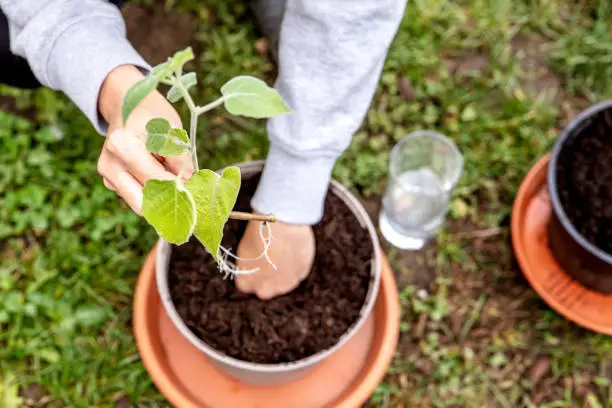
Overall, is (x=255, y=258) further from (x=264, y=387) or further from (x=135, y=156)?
(x=264, y=387)

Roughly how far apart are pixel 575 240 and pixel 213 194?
0.91 metres

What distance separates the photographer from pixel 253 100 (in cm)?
59

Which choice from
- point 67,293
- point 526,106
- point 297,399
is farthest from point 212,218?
point 526,106

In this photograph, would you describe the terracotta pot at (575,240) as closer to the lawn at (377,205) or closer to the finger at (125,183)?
the lawn at (377,205)

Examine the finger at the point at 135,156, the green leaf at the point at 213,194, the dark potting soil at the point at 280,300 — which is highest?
the green leaf at the point at 213,194

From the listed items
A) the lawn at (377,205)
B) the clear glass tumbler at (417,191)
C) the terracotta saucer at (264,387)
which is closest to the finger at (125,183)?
the terracotta saucer at (264,387)

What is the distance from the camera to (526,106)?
67.1 inches

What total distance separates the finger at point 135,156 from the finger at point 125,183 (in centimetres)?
1

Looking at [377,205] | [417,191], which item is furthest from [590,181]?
[377,205]

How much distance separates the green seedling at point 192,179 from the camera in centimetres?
55

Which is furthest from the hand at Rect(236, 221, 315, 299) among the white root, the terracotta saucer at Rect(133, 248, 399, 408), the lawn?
the lawn

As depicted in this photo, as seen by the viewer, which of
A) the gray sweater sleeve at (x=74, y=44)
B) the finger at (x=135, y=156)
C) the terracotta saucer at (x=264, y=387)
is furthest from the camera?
the terracotta saucer at (x=264, y=387)

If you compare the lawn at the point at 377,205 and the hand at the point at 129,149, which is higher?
the hand at the point at 129,149

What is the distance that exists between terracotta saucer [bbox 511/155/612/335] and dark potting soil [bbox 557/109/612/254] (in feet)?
0.43
